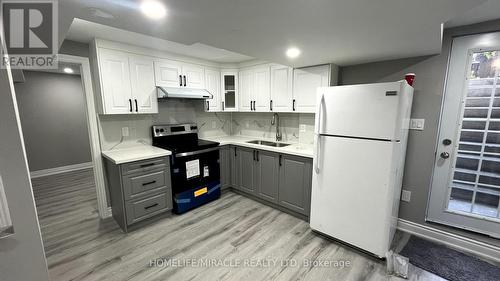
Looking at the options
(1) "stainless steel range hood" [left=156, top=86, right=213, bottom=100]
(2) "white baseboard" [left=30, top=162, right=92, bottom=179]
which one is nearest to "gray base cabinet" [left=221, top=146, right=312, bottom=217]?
(1) "stainless steel range hood" [left=156, top=86, right=213, bottom=100]

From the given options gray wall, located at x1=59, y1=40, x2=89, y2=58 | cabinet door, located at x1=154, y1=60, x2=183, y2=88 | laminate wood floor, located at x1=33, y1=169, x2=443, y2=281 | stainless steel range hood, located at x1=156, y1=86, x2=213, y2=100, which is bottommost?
laminate wood floor, located at x1=33, y1=169, x2=443, y2=281

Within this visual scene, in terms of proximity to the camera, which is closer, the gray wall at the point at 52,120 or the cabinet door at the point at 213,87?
the cabinet door at the point at 213,87

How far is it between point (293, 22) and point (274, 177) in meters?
2.08

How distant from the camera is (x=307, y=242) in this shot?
2.29 m

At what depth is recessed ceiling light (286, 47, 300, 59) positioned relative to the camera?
204 cm

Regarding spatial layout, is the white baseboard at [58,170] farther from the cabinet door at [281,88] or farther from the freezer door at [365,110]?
the freezer door at [365,110]

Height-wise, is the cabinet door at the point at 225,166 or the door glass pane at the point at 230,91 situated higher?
the door glass pane at the point at 230,91

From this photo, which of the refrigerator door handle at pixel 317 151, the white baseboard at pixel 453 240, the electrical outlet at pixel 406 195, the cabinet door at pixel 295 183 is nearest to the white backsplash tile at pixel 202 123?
the cabinet door at pixel 295 183

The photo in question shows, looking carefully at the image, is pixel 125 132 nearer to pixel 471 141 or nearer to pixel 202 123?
pixel 202 123

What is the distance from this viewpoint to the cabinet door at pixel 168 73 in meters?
2.85

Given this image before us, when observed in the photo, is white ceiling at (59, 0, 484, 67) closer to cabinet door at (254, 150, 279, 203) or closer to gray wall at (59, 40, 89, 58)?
gray wall at (59, 40, 89, 58)

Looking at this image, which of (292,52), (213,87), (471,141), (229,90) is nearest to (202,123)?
(213,87)

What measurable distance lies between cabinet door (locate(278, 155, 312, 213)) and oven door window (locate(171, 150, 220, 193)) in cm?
107

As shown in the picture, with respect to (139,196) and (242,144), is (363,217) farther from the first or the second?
(139,196)
